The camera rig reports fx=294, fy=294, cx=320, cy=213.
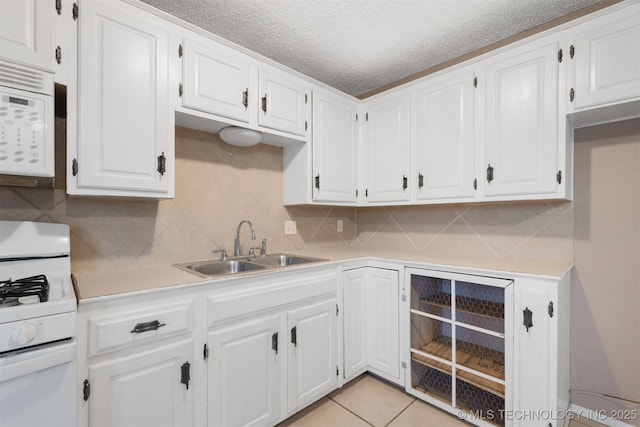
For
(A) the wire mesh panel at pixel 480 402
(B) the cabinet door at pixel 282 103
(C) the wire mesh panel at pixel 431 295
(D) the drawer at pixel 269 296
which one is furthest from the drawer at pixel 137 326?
(A) the wire mesh panel at pixel 480 402

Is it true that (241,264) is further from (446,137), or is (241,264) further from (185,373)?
(446,137)

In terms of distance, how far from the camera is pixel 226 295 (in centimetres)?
141

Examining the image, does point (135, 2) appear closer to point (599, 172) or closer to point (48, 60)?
point (48, 60)

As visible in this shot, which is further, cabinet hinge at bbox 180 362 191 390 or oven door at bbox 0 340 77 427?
cabinet hinge at bbox 180 362 191 390

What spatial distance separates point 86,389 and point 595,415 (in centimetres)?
259

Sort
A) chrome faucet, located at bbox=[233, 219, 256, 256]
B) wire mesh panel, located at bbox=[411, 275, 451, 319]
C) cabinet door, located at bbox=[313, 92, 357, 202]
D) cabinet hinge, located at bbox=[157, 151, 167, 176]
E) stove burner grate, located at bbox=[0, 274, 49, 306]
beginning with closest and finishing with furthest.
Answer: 1. stove burner grate, located at bbox=[0, 274, 49, 306]
2. cabinet hinge, located at bbox=[157, 151, 167, 176]
3. wire mesh panel, located at bbox=[411, 275, 451, 319]
4. chrome faucet, located at bbox=[233, 219, 256, 256]
5. cabinet door, located at bbox=[313, 92, 357, 202]

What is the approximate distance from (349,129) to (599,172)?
1.66 meters

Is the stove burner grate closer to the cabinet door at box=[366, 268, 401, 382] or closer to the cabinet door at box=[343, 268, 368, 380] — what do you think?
the cabinet door at box=[343, 268, 368, 380]

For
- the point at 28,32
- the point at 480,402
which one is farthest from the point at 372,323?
the point at 28,32

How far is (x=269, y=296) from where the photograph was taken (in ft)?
5.14

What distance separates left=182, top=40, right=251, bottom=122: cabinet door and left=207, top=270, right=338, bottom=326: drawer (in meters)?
1.03

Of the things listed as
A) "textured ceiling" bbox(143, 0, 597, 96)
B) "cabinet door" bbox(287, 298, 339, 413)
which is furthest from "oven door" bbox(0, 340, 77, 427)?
"textured ceiling" bbox(143, 0, 597, 96)

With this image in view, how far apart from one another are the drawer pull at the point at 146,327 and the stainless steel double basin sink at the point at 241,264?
0.49 metres

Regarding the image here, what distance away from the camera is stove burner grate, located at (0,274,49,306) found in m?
0.90
